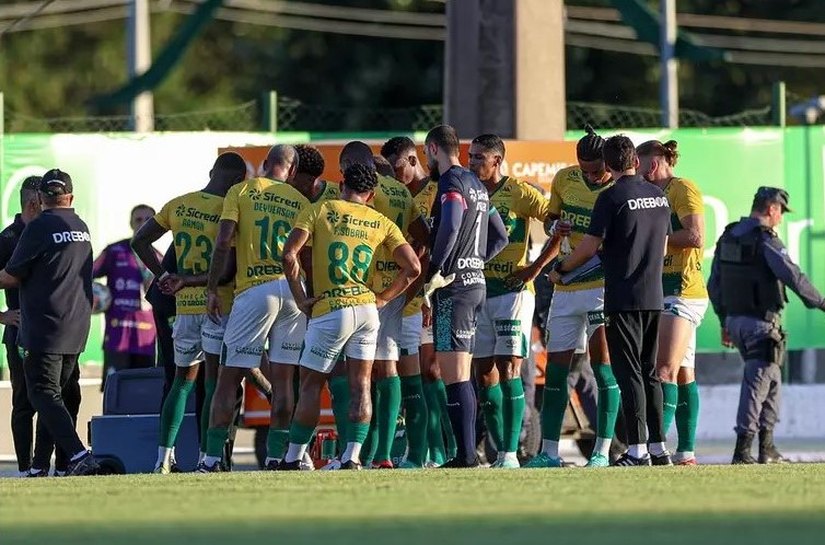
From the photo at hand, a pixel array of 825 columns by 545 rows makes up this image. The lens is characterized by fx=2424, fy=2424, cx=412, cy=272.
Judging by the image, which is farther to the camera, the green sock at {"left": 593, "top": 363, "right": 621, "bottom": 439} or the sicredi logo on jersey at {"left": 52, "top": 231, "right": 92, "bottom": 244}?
the green sock at {"left": 593, "top": 363, "right": 621, "bottom": 439}

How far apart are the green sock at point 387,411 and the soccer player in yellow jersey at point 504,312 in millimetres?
566

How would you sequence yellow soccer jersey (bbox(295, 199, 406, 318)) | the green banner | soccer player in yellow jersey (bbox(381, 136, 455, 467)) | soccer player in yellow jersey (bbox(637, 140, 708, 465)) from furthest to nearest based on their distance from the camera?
the green banner → soccer player in yellow jersey (bbox(381, 136, 455, 467)) → soccer player in yellow jersey (bbox(637, 140, 708, 465)) → yellow soccer jersey (bbox(295, 199, 406, 318))

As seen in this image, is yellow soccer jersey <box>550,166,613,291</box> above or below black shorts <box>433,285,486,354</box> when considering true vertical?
above

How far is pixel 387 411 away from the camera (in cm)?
1499

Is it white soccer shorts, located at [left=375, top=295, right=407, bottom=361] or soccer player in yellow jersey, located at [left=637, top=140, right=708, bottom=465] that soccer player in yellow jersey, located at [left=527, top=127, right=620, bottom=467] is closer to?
soccer player in yellow jersey, located at [left=637, top=140, right=708, bottom=465]

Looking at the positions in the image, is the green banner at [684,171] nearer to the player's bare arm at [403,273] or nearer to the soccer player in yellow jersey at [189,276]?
the soccer player in yellow jersey at [189,276]

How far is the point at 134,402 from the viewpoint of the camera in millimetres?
16734

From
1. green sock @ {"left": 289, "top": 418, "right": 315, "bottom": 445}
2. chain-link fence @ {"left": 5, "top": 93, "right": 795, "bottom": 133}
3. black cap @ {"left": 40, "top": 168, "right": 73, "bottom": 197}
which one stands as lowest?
green sock @ {"left": 289, "top": 418, "right": 315, "bottom": 445}

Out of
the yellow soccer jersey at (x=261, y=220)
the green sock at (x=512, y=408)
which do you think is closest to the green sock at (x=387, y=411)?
the green sock at (x=512, y=408)

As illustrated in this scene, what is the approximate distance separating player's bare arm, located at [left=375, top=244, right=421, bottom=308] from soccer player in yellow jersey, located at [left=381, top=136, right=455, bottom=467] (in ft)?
1.30

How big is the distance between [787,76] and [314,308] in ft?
102

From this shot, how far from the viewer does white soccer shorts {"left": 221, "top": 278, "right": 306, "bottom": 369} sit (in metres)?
14.7

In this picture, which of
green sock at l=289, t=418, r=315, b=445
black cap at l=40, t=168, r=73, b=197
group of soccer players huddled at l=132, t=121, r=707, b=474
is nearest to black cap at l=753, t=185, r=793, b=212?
group of soccer players huddled at l=132, t=121, r=707, b=474

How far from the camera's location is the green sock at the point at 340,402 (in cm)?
1513
